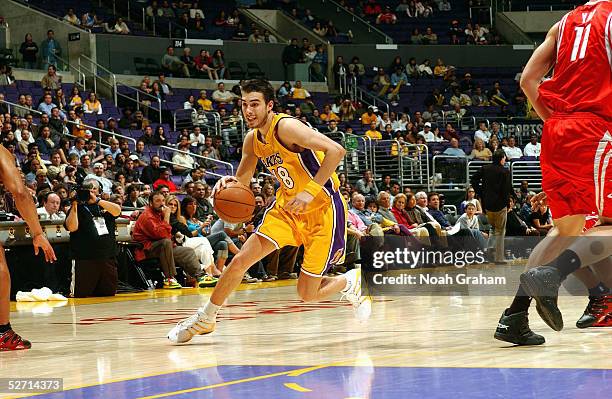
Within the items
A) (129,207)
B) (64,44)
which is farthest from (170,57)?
(129,207)

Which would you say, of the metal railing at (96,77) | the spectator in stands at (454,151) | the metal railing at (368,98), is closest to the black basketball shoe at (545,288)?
the spectator in stands at (454,151)

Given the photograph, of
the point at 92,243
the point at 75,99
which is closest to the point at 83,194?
the point at 92,243

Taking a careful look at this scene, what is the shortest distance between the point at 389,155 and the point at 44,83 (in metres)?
7.32

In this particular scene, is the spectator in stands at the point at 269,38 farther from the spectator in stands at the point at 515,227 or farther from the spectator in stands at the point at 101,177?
the spectator in stands at the point at 101,177

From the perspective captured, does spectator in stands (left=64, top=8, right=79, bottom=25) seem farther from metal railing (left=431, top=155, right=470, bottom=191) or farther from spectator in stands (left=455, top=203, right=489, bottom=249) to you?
spectator in stands (left=455, top=203, right=489, bottom=249)

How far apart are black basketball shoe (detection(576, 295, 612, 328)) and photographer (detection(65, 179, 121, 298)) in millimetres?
6434

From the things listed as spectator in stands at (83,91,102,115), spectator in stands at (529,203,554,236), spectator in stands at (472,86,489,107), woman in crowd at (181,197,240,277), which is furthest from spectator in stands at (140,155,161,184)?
spectator in stands at (472,86,489,107)

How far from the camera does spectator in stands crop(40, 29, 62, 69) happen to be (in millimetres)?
22656

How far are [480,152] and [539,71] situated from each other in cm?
1655

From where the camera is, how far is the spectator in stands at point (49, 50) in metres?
22.7

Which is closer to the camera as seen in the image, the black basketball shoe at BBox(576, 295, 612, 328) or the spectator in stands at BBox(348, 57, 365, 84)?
the black basketball shoe at BBox(576, 295, 612, 328)

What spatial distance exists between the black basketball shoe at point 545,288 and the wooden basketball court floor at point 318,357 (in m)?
0.20

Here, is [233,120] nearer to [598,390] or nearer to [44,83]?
[44,83]

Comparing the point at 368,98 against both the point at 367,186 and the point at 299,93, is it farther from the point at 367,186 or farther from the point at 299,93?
the point at 367,186
